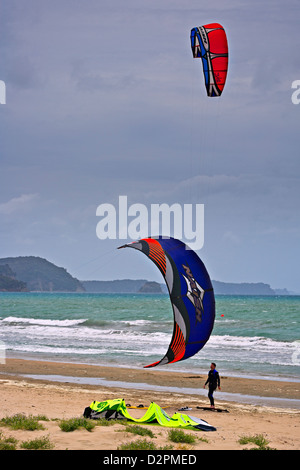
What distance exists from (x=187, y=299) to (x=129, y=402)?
11.0ft

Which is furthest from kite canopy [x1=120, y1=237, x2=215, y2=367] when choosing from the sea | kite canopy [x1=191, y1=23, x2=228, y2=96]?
the sea

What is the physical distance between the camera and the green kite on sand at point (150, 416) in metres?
10.1

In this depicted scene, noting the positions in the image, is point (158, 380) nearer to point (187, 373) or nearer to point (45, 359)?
point (187, 373)

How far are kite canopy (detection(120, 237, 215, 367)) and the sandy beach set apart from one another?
1.54 m

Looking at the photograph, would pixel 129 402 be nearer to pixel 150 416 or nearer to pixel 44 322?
pixel 150 416

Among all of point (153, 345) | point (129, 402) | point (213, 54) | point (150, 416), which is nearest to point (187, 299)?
point (150, 416)

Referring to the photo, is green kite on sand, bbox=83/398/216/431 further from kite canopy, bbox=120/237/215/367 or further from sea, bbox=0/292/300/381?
sea, bbox=0/292/300/381

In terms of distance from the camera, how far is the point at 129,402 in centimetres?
1343

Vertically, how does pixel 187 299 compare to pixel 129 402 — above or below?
above

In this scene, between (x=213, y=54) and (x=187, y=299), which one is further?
(x=213, y=54)

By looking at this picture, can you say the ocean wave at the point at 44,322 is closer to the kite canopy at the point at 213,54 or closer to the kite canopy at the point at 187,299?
the kite canopy at the point at 213,54

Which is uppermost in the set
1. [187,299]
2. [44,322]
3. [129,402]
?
[187,299]
